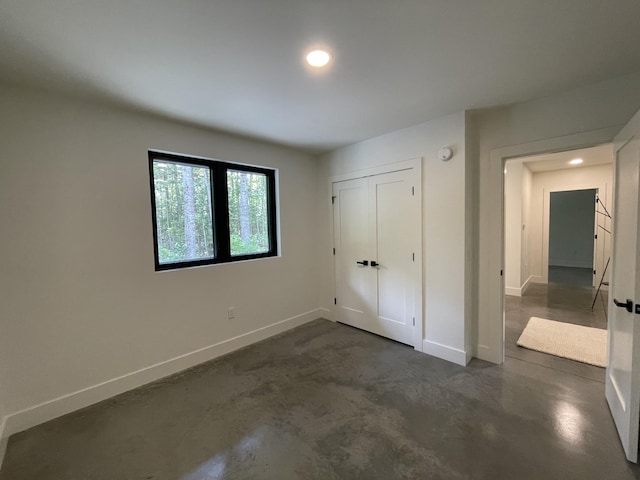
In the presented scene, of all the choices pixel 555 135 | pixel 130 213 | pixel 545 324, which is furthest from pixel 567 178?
pixel 130 213

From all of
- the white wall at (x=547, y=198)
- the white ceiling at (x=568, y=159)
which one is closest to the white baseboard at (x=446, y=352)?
the white ceiling at (x=568, y=159)

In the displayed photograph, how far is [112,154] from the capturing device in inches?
91.8

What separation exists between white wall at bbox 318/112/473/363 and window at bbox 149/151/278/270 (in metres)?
1.76

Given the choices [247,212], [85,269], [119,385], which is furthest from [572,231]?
[85,269]

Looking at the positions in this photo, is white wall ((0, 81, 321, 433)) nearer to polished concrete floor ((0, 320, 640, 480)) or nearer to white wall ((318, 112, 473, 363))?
polished concrete floor ((0, 320, 640, 480))

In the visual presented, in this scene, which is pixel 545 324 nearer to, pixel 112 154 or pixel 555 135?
pixel 555 135

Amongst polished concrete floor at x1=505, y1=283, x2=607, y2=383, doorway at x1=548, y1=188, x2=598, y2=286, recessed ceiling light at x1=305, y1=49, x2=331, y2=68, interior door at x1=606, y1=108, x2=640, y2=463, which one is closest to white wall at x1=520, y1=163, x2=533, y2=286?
polished concrete floor at x1=505, y1=283, x2=607, y2=383

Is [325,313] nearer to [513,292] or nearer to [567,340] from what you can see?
[567,340]

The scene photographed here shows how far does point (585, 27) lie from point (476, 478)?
8.36 feet

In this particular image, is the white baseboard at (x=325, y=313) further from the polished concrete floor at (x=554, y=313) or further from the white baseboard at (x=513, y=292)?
the white baseboard at (x=513, y=292)

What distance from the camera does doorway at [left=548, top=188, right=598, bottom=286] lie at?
24.9 ft

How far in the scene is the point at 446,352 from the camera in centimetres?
282

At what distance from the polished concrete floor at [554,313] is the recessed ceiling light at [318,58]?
3264mm

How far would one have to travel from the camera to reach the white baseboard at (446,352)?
2.70 m
